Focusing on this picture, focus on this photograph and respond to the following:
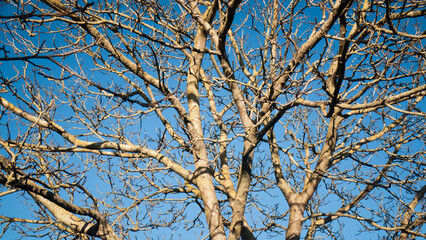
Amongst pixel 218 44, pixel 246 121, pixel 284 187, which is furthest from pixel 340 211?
pixel 218 44

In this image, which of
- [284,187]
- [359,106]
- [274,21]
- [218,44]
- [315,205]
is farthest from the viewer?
[315,205]

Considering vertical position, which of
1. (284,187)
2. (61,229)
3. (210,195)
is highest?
(284,187)

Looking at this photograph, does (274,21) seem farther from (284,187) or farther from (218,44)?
(284,187)

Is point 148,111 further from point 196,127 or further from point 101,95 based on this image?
point 101,95

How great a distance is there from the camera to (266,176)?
24.8 feet

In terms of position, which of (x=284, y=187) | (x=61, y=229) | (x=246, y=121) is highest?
(x=246, y=121)

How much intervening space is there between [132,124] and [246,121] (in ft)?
7.08

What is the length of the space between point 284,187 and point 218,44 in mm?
2836

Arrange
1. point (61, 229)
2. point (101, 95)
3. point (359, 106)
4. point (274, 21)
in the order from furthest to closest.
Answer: point (274, 21) < point (101, 95) < point (61, 229) < point (359, 106)

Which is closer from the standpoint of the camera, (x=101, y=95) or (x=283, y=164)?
(x=101, y=95)

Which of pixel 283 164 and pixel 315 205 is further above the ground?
pixel 283 164

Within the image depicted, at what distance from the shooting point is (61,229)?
5215mm

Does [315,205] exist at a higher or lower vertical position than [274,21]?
lower

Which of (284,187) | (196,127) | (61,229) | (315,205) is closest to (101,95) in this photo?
(196,127)
